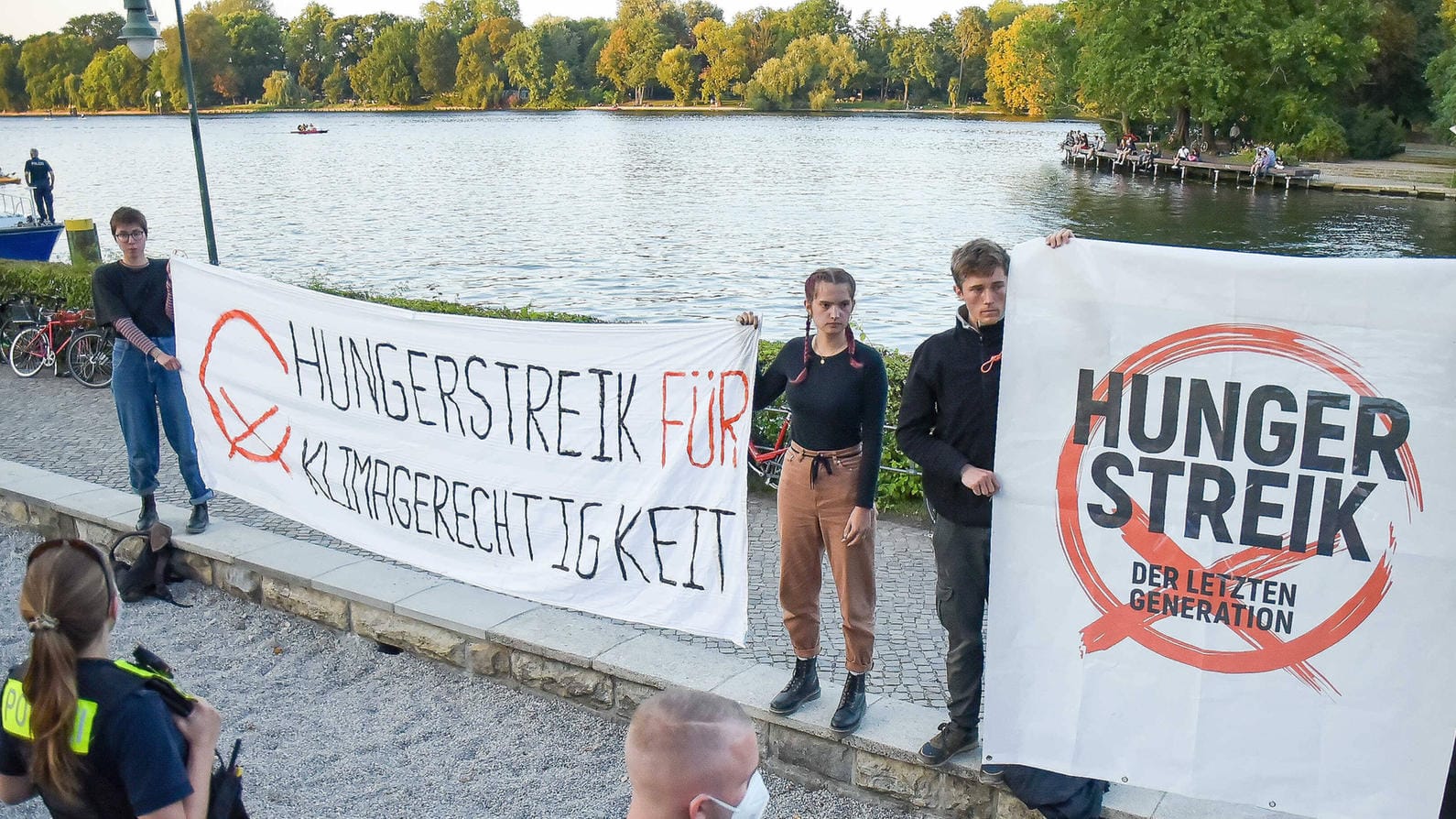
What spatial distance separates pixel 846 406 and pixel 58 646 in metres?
2.74

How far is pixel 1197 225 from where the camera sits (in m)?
41.5

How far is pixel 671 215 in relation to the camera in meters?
47.4

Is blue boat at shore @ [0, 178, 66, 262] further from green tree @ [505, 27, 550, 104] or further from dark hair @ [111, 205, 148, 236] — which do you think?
green tree @ [505, 27, 550, 104]

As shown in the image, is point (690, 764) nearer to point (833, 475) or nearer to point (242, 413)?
point (833, 475)

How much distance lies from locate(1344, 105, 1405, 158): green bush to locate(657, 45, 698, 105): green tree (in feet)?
359

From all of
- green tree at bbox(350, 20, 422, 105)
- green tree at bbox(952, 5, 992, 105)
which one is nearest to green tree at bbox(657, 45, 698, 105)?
green tree at bbox(350, 20, 422, 105)

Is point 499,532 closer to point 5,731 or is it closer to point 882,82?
point 5,731

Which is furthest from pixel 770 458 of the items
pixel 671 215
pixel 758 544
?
pixel 671 215

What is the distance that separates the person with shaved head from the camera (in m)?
2.08

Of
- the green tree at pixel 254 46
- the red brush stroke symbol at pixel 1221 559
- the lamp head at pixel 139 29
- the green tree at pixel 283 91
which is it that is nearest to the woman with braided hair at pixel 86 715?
the red brush stroke symbol at pixel 1221 559

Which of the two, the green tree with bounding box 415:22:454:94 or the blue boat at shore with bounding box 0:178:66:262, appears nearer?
the blue boat at shore with bounding box 0:178:66:262

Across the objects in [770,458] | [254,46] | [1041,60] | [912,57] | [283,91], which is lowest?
[770,458]

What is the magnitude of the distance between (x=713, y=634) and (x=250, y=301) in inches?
142

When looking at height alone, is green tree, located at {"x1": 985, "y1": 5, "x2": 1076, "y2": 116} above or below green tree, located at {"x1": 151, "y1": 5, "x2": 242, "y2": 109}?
below
